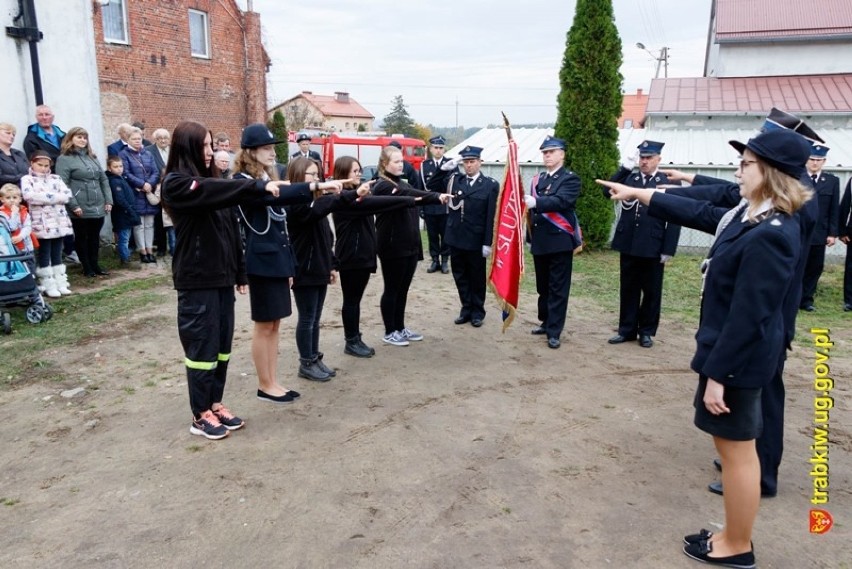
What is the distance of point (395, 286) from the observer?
20.8ft

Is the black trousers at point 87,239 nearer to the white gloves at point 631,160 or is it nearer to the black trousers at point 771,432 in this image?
the white gloves at point 631,160

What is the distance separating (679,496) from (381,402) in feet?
7.38

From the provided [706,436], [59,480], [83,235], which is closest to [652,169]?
[706,436]

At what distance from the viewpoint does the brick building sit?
55.5 feet

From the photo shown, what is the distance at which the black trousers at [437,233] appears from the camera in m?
10.1

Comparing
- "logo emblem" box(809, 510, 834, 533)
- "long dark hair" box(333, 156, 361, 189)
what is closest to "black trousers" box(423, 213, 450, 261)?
"long dark hair" box(333, 156, 361, 189)

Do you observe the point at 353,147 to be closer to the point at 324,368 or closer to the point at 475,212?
the point at 475,212

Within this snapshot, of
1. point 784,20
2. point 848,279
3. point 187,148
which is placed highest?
point 784,20

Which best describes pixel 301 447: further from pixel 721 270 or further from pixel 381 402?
pixel 721 270

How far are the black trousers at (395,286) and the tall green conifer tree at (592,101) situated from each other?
21.7 feet

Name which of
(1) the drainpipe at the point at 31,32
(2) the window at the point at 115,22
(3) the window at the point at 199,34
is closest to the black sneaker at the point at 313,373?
(1) the drainpipe at the point at 31,32

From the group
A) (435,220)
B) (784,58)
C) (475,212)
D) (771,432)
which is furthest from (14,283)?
(784,58)

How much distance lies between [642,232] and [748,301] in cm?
383

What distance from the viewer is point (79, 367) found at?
5680mm
